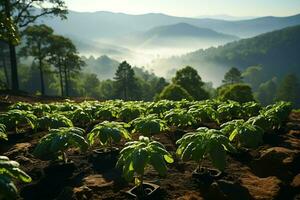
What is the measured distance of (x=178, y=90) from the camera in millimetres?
45000

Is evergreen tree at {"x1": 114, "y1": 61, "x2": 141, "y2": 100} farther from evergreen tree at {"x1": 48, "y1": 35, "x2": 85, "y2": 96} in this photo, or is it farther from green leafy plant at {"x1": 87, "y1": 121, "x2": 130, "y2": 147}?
green leafy plant at {"x1": 87, "y1": 121, "x2": 130, "y2": 147}

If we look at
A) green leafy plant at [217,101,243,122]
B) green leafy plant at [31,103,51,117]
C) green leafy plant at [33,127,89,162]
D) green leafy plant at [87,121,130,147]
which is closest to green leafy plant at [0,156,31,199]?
green leafy plant at [33,127,89,162]

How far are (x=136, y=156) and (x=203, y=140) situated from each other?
1935mm

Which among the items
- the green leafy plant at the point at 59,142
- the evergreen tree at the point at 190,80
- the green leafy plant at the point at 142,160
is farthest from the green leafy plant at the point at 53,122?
the evergreen tree at the point at 190,80

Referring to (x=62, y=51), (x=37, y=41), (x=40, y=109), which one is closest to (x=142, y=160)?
(x=40, y=109)

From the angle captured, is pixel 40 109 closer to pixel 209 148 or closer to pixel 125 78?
pixel 209 148

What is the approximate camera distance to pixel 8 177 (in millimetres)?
5801

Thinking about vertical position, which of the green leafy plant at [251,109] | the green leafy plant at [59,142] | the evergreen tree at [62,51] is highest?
the evergreen tree at [62,51]

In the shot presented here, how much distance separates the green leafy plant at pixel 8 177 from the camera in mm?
5566

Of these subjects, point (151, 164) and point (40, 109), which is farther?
point (40, 109)

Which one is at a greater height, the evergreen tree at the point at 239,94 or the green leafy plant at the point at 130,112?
the green leafy plant at the point at 130,112

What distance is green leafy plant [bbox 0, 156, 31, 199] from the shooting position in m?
5.57

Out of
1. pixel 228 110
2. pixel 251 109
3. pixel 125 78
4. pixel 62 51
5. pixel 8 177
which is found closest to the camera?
pixel 8 177

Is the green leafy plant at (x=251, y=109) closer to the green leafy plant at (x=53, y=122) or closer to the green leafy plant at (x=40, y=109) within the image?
the green leafy plant at (x=53, y=122)
